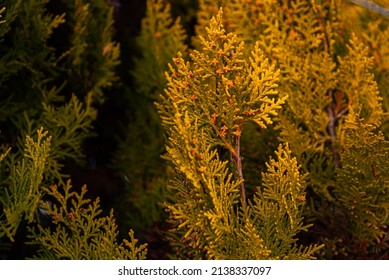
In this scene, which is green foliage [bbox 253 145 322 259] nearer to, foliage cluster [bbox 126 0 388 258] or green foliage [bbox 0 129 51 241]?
foliage cluster [bbox 126 0 388 258]

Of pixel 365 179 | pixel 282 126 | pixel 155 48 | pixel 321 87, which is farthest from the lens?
pixel 155 48

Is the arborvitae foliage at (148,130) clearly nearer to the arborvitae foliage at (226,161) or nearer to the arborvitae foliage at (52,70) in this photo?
the arborvitae foliage at (52,70)

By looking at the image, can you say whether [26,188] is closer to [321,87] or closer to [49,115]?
[49,115]

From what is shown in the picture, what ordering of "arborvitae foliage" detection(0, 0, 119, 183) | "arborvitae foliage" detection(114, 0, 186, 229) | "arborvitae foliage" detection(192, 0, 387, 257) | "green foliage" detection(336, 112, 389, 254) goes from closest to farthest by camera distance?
1. "green foliage" detection(336, 112, 389, 254)
2. "arborvitae foliage" detection(192, 0, 387, 257)
3. "arborvitae foliage" detection(0, 0, 119, 183)
4. "arborvitae foliage" detection(114, 0, 186, 229)

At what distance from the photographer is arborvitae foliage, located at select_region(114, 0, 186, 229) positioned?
4449mm

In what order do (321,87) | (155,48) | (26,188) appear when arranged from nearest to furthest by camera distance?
(26,188) < (321,87) < (155,48)

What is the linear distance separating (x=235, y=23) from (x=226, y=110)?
134 centimetres

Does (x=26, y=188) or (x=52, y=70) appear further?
(x=52, y=70)

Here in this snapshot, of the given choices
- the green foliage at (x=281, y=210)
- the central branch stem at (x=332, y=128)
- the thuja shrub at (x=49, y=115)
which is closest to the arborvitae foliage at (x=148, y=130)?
the thuja shrub at (x=49, y=115)

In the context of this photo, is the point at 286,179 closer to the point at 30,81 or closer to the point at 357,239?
the point at 357,239

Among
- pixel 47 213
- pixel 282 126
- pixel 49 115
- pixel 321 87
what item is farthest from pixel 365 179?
pixel 49 115

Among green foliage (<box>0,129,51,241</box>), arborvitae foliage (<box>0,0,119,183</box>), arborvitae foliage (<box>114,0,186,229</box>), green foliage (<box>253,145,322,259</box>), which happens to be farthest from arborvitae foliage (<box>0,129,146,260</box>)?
arborvitae foliage (<box>114,0,186,229</box>)

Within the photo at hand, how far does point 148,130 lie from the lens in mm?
4676

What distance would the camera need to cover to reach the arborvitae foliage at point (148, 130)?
4449mm
